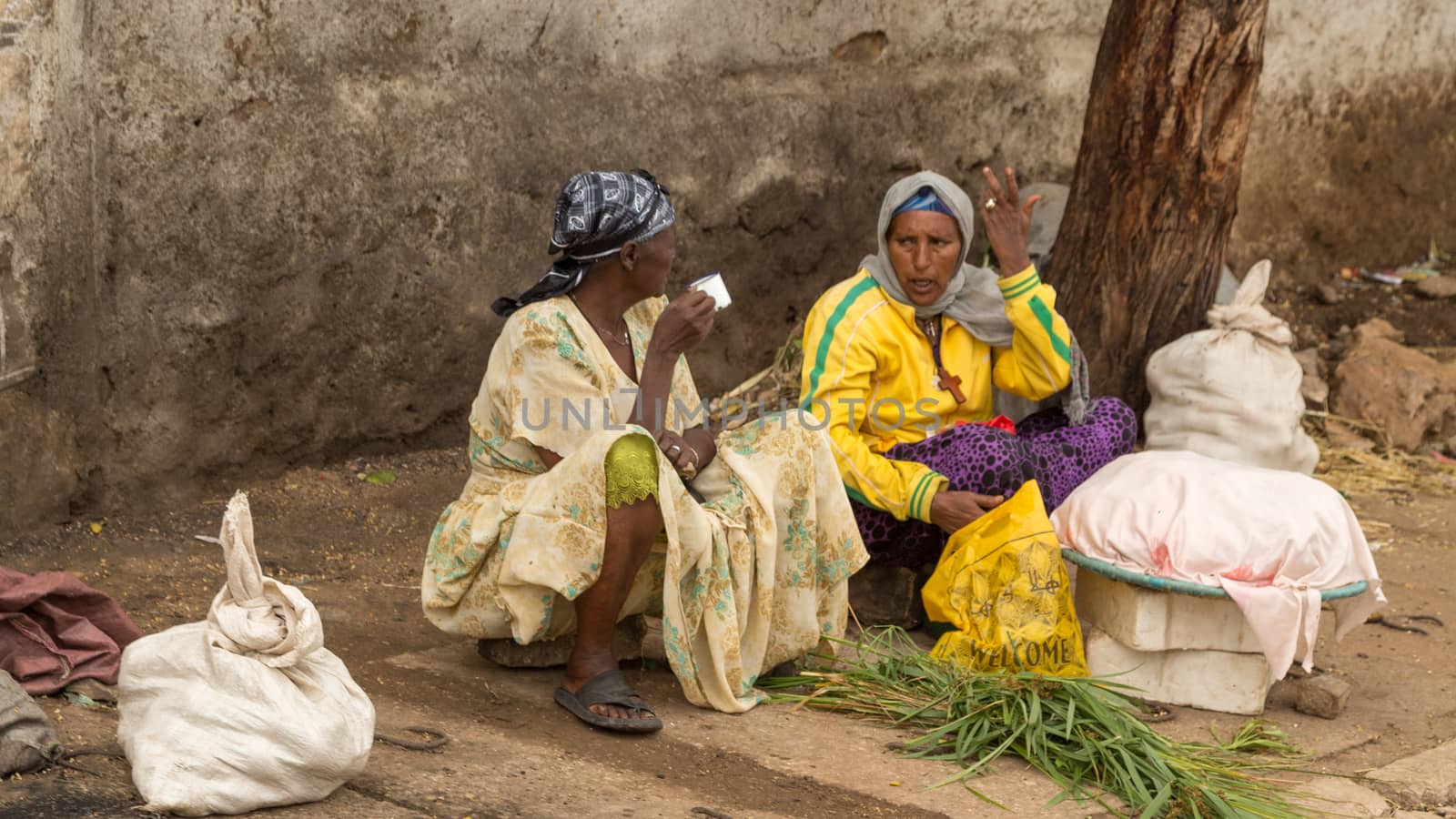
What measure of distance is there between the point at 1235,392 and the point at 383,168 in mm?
2838

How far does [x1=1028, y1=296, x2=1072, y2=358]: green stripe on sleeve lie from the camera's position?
4520 mm

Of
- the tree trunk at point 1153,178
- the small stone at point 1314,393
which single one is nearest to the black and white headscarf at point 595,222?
the tree trunk at point 1153,178

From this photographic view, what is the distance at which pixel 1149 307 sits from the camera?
18.3 ft

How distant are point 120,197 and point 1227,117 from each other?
347cm

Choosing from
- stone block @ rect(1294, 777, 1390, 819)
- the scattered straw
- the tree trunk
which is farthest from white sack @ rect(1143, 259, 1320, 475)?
stone block @ rect(1294, 777, 1390, 819)

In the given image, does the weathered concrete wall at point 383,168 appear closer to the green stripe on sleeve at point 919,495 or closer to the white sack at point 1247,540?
the green stripe on sleeve at point 919,495

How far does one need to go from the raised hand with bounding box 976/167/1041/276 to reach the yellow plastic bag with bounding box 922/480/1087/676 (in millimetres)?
717

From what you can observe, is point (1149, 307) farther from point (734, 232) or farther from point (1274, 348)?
point (734, 232)

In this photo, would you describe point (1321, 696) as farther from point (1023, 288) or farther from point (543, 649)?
point (543, 649)

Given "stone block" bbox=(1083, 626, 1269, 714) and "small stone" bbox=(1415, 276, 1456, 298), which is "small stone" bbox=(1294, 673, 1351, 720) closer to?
"stone block" bbox=(1083, 626, 1269, 714)

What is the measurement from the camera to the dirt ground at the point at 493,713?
3.17 m

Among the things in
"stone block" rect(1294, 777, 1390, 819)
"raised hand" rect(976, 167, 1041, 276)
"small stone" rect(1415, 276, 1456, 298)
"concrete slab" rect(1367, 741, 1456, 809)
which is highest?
"raised hand" rect(976, 167, 1041, 276)

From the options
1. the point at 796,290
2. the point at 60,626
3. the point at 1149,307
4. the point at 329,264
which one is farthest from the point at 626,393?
the point at 796,290

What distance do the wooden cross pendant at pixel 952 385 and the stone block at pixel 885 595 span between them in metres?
0.50
